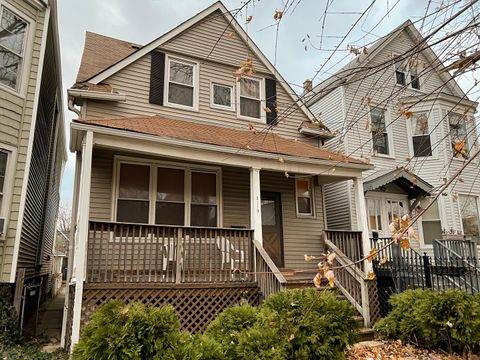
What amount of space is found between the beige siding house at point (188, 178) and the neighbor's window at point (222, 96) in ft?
0.10

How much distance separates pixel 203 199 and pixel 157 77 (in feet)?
11.1

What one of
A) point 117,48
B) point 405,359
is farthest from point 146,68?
point 405,359

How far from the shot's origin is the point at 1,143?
23.4ft

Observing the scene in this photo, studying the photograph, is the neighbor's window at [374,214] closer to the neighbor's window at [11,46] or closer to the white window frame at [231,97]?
the white window frame at [231,97]

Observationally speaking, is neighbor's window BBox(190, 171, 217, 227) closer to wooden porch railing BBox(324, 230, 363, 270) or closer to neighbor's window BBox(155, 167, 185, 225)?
neighbor's window BBox(155, 167, 185, 225)

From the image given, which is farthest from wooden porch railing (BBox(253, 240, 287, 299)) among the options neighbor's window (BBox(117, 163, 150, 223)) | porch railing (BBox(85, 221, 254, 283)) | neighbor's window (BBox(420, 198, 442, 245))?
neighbor's window (BBox(420, 198, 442, 245))

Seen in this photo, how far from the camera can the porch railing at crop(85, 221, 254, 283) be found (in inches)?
259

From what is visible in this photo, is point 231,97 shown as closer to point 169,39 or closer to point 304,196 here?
point 169,39

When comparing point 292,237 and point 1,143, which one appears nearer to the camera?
point 1,143

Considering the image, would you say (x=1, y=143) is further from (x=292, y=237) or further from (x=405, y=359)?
(x=405, y=359)

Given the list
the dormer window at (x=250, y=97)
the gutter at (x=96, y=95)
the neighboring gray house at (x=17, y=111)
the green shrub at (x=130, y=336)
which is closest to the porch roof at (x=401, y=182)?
the dormer window at (x=250, y=97)

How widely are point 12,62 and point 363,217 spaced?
833 cm

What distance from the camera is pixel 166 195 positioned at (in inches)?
341

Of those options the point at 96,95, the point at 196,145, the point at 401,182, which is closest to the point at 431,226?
the point at 401,182
